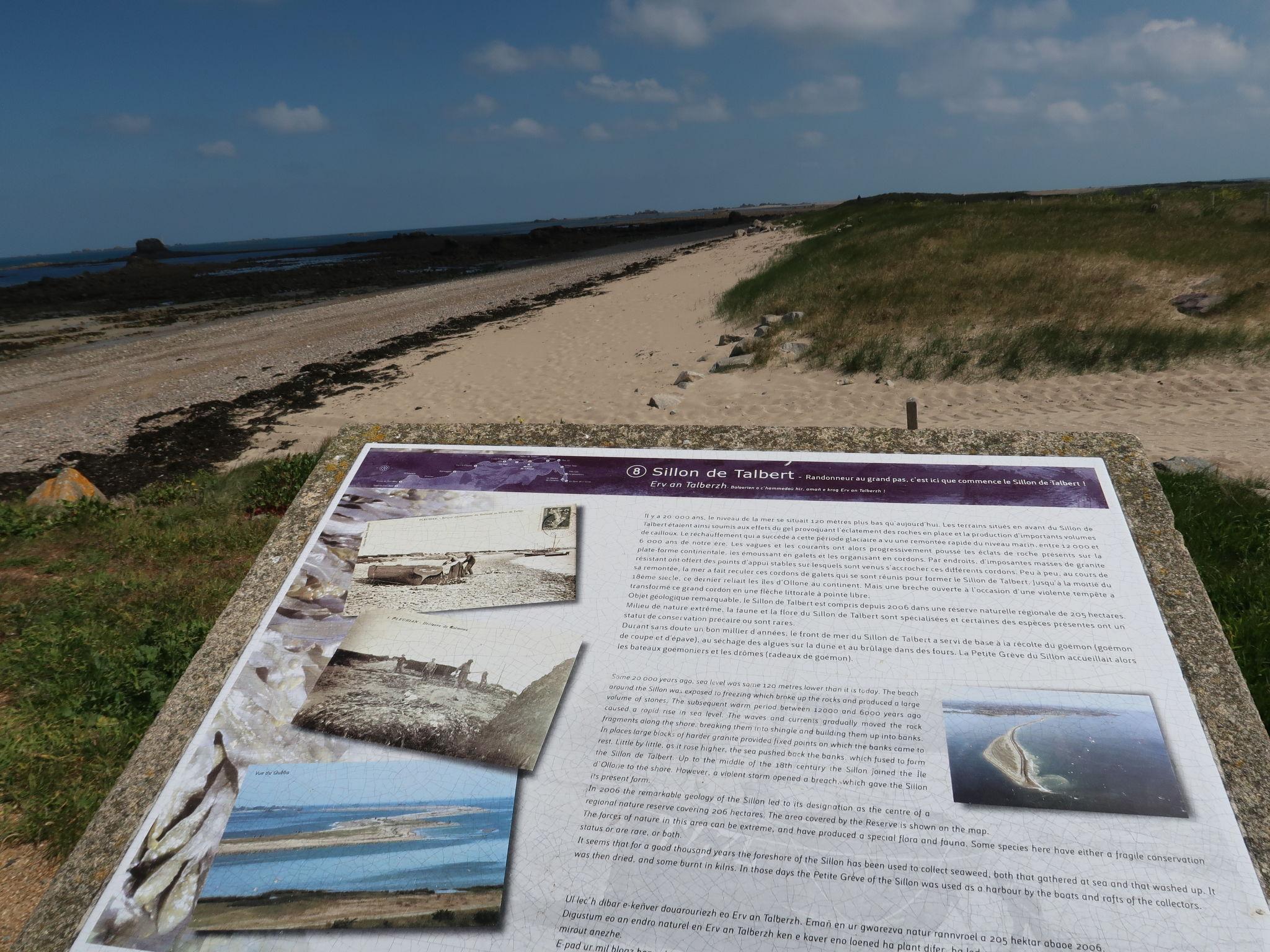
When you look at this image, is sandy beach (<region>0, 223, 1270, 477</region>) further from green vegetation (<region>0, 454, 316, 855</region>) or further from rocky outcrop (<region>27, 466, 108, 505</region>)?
rocky outcrop (<region>27, 466, 108, 505</region>)

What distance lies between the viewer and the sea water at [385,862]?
1.87 metres

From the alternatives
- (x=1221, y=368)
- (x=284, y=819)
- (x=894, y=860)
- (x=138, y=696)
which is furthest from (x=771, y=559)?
(x=1221, y=368)

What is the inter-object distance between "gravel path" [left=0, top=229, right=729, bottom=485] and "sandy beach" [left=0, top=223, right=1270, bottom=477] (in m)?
0.07

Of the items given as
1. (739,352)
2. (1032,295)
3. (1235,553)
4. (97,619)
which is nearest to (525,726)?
(97,619)

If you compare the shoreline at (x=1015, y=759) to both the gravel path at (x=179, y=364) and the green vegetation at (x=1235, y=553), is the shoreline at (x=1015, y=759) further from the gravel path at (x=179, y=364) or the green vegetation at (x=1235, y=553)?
the gravel path at (x=179, y=364)

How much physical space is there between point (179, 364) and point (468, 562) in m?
17.0

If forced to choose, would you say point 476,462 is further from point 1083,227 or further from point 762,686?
point 1083,227

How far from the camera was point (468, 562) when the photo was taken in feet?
8.27

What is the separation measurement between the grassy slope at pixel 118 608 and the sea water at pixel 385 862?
1437mm

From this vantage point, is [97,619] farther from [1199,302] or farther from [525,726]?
[1199,302]

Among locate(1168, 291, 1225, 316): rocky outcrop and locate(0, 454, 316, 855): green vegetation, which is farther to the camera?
locate(1168, 291, 1225, 316): rocky outcrop

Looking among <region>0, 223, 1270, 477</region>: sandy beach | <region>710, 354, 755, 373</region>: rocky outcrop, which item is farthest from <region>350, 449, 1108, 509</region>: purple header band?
<region>710, 354, 755, 373</region>: rocky outcrop

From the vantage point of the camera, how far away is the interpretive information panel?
1.76 meters

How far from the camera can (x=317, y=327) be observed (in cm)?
2084
